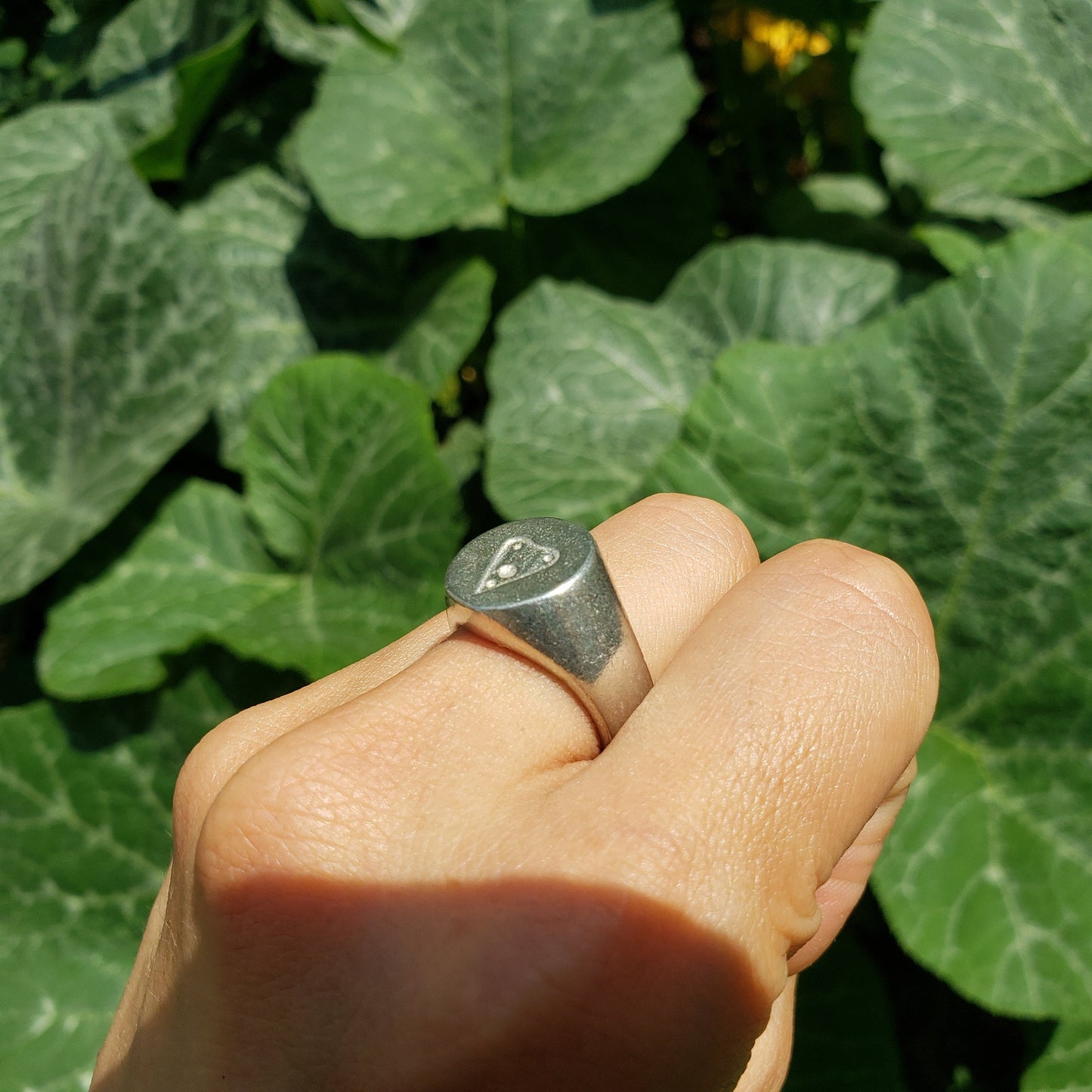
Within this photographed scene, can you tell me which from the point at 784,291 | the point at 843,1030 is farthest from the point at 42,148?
the point at 843,1030

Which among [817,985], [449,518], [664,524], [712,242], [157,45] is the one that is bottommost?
→ [817,985]

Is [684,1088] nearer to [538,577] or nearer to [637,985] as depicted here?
[637,985]

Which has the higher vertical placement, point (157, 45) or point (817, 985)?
point (157, 45)

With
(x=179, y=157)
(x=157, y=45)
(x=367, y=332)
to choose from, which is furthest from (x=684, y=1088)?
(x=157, y=45)

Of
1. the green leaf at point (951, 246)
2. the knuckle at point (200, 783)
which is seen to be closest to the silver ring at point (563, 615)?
the knuckle at point (200, 783)

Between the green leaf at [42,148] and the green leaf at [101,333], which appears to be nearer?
the green leaf at [101,333]

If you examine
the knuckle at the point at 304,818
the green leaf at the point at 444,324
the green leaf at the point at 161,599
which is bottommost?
the green leaf at the point at 161,599

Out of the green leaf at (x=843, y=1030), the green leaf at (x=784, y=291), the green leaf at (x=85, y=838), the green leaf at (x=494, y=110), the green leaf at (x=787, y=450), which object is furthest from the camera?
the green leaf at (x=494, y=110)

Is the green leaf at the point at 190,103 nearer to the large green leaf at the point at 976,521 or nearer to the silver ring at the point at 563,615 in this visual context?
the large green leaf at the point at 976,521
